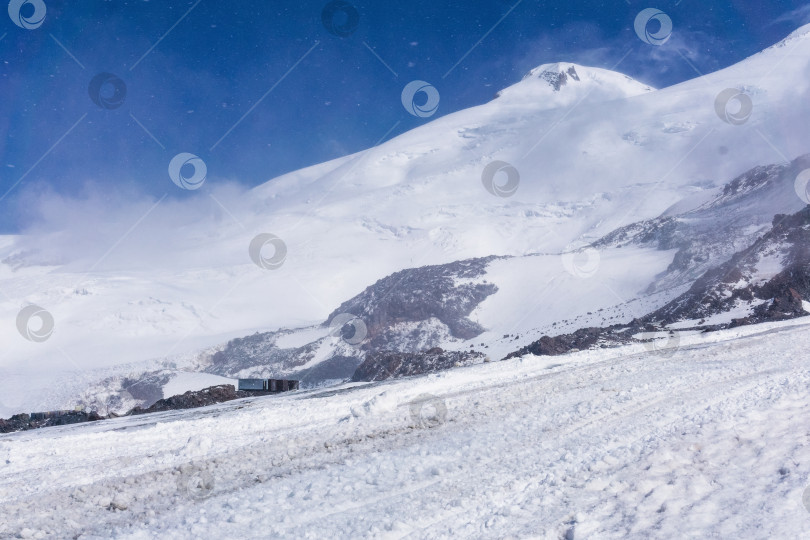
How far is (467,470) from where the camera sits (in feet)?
18.2

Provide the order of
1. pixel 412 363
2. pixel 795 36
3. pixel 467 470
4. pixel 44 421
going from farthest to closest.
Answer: pixel 795 36 → pixel 412 363 → pixel 44 421 → pixel 467 470

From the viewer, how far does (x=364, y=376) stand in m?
31.8

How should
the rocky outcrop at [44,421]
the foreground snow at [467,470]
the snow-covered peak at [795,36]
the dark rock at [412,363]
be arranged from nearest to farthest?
the foreground snow at [467,470]
the rocky outcrop at [44,421]
the dark rock at [412,363]
the snow-covered peak at [795,36]

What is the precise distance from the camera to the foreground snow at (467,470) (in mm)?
4379

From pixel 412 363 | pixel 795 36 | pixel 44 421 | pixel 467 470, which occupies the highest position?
pixel 795 36

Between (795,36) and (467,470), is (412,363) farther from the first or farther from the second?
(795,36)

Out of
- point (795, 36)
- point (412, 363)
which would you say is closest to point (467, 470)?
point (412, 363)

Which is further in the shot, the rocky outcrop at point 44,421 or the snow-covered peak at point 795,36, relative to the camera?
the snow-covered peak at point 795,36

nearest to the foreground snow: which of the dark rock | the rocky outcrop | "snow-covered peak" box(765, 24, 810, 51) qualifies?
the rocky outcrop

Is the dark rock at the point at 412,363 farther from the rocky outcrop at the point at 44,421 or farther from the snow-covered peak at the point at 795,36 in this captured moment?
the snow-covered peak at the point at 795,36

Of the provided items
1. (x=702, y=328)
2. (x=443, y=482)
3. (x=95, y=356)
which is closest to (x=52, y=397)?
(x=95, y=356)

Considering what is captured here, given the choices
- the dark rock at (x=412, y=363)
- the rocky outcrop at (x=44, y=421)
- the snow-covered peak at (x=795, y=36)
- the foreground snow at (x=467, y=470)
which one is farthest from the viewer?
the snow-covered peak at (x=795, y=36)

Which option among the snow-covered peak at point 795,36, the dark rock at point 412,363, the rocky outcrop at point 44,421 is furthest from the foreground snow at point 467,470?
the snow-covered peak at point 795,36

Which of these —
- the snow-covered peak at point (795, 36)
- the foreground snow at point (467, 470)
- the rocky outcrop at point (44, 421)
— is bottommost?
the foreground snow at point (467, 470)
